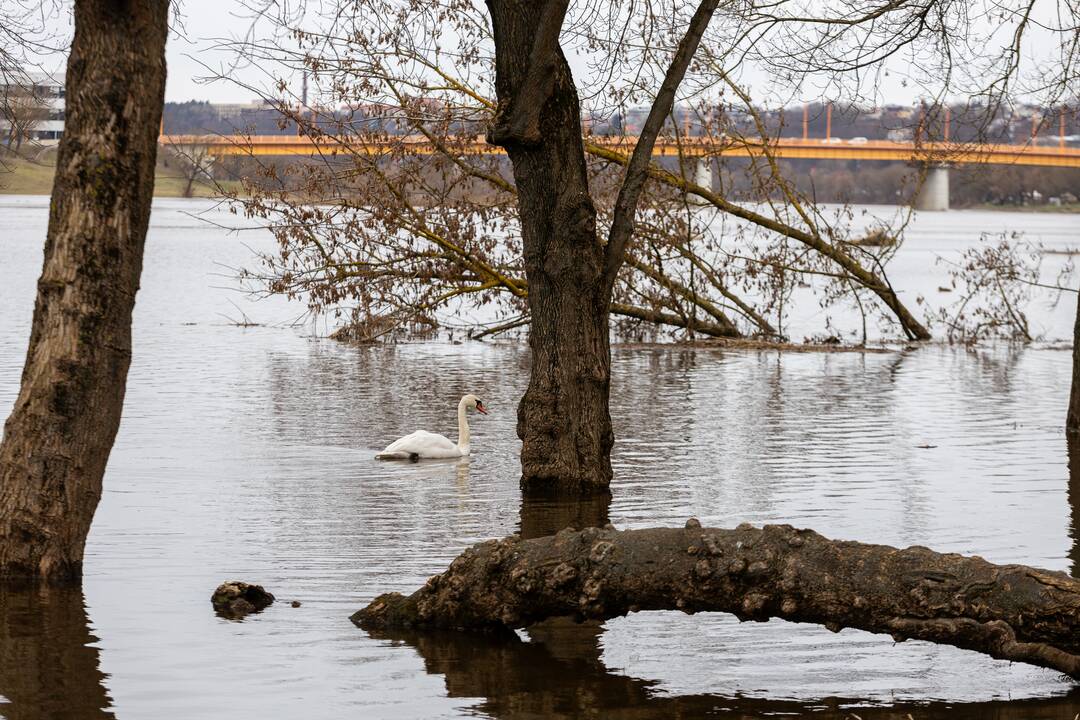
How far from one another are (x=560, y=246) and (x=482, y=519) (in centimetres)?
224

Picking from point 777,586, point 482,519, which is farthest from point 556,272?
point 777,586

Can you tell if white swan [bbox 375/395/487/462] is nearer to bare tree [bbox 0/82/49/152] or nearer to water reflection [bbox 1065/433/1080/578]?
bare tree [bbox 0/82/49/152]

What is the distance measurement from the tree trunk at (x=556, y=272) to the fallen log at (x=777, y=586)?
434 cm

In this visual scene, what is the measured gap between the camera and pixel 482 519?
1168 cm

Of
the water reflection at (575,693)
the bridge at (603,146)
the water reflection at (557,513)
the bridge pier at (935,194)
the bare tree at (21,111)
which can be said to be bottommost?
A: the water reflection at (575,693)

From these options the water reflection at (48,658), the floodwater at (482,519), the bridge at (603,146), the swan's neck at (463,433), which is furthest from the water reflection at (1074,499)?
the water reflection at (48,658)

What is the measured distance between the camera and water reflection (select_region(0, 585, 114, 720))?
6.77 metres

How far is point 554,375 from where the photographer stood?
12.1m

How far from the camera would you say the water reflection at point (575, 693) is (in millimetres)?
6836

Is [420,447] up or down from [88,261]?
down

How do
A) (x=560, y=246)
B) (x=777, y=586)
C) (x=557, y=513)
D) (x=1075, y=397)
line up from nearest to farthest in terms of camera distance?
(x=777, y=586) → (x=557, y=513) → (x=560, y=246) → (x=1075, y=397)

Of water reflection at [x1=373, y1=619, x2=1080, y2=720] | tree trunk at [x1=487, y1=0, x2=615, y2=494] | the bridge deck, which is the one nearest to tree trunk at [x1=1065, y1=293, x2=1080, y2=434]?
the bridge deck

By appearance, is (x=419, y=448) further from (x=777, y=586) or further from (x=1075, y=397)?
(x=777, y=586)

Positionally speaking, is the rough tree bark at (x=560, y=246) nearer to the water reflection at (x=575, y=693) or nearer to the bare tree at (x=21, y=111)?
the bare tree at (x=21, y=111)
